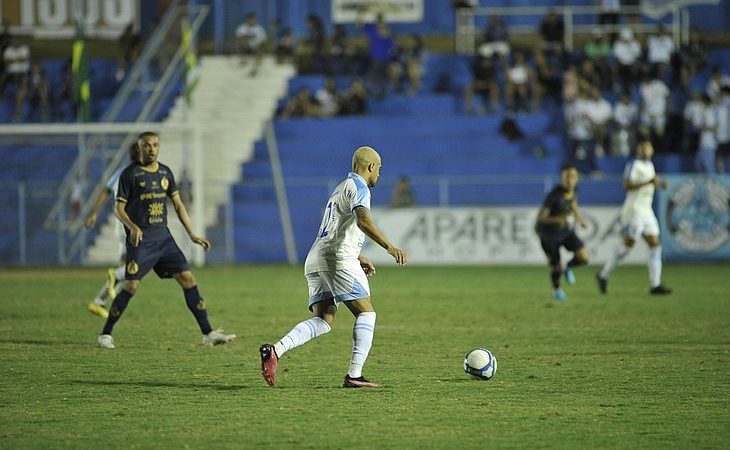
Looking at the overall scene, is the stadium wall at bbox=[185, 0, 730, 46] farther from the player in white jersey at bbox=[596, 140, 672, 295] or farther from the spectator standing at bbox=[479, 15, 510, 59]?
the player in white jersey at bbox=[596, 140, 672, 295]

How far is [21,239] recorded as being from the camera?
100 ft

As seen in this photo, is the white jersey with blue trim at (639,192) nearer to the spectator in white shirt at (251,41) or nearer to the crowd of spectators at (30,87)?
the spectator in white shirt at (251,41)

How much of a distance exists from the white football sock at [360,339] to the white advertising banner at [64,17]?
29.4 meters

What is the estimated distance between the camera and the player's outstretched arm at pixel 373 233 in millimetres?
9375

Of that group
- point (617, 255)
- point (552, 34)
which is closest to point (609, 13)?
point (552, 34)

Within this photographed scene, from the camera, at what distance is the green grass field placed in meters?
8.12

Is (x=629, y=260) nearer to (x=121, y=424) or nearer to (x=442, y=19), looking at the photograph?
(x=442, y=19)

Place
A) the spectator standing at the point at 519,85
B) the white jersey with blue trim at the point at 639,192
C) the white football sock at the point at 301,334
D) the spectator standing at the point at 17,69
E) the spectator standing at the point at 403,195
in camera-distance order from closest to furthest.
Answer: the white football sock at the point at 301,334
the white jersey with blue trim at the point at 639,192
the spectator standing at the point at 403,195
the spectator standing at the point at 519,85
the spectator standing at the point at 17,69

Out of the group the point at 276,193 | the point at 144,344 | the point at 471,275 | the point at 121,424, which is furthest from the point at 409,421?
the point at 276,193

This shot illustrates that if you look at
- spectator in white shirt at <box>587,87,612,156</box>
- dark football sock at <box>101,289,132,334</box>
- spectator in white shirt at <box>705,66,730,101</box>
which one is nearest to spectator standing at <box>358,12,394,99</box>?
spectator in white shirt at <box>587,87,612,156</box>

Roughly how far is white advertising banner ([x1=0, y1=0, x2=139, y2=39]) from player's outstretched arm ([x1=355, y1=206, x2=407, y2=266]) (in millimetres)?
29647

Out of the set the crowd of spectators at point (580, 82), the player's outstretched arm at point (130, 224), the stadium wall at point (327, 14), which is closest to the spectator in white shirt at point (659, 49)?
the crowd of spectators at point (580, 82)

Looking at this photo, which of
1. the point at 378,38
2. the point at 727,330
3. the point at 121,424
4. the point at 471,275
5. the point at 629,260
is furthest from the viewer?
the point at 378,38

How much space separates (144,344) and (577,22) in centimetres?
2689
